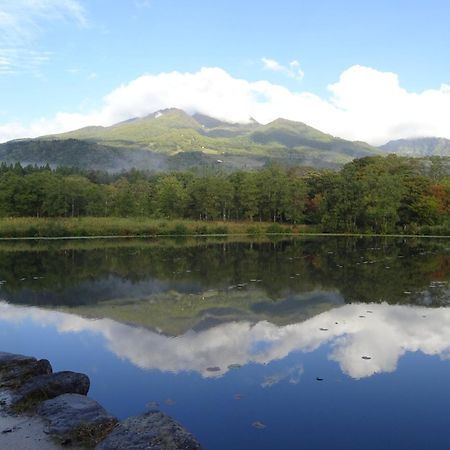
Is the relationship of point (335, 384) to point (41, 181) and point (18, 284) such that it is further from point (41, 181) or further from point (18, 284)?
point (41, 181)

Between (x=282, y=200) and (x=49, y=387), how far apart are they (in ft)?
201

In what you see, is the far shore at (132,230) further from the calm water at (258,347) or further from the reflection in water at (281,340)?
the reflection in water at (281,340)

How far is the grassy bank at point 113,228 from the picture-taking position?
5106 centimetres

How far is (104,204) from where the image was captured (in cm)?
7012

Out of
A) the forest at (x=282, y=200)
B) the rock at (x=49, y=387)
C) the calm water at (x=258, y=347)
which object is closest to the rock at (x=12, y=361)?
the rock at (x=49, y=387)

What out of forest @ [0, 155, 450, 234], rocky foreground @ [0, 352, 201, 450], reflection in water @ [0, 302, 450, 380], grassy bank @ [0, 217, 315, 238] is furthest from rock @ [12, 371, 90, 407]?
forest @ [0, 155, 450, 234]

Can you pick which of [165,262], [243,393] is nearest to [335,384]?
[243,393]

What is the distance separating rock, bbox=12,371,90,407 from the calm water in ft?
1.73

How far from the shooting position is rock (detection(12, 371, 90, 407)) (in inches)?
309

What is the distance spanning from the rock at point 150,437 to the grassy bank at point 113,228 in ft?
158

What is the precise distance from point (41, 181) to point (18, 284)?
5082 centimetres

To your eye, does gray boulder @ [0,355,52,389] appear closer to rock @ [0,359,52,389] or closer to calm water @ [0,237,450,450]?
rock @ [0,359,52,389]

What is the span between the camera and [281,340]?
12.1 metres

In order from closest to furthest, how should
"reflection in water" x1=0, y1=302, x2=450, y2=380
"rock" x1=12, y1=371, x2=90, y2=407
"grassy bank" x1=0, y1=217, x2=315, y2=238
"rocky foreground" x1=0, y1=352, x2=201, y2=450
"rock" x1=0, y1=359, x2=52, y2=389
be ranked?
"rocky foreground" x1=0, y1=352, x2=201, y2=450 < "rock" x1=12, y1=371, x2=90, y2=407 < "rock" x1=0, y1=359, x2=52, y2=389 < "reflection in water" x1=0, y1=302, x2=450, y2=380 < "grassy bank" x1=0, y1=217, x2=315, y2=238
